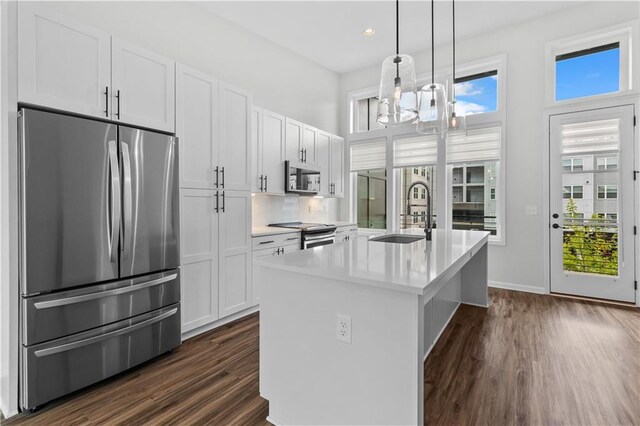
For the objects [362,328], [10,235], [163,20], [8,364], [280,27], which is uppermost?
[280,27]

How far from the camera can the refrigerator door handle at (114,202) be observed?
2.18 metres

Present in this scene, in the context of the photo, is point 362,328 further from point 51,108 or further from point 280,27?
point 280,27

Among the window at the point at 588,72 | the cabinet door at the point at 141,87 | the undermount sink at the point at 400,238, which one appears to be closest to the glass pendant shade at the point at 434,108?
the undermount sink at the point at 400,238

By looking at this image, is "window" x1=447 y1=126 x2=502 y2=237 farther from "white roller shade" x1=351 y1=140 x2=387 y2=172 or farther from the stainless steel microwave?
the stainless steel microwave

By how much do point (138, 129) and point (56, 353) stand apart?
60.4 inches

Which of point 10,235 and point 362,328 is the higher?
point 10,235

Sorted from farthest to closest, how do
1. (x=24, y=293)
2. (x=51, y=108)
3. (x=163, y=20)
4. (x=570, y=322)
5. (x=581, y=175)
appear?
(x=581, y=175) → (x=163, y=20) → (x=570, y=322) → (x=51, y=108) → (x=24, y=293)

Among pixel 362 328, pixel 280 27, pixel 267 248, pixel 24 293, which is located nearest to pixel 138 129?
pixel 24 293

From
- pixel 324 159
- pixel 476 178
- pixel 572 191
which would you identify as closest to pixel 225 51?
pixel 324 159

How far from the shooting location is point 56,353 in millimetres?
1933

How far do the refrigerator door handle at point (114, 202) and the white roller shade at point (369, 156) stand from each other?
4.32m

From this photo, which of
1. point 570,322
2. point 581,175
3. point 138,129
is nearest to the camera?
point 138,129

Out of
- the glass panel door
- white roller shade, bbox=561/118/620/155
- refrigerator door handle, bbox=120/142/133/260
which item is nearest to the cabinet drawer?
refrigerator door handle, bbox=120/142/133/260

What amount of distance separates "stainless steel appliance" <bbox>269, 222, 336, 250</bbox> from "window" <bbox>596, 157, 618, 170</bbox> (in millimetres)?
3393
